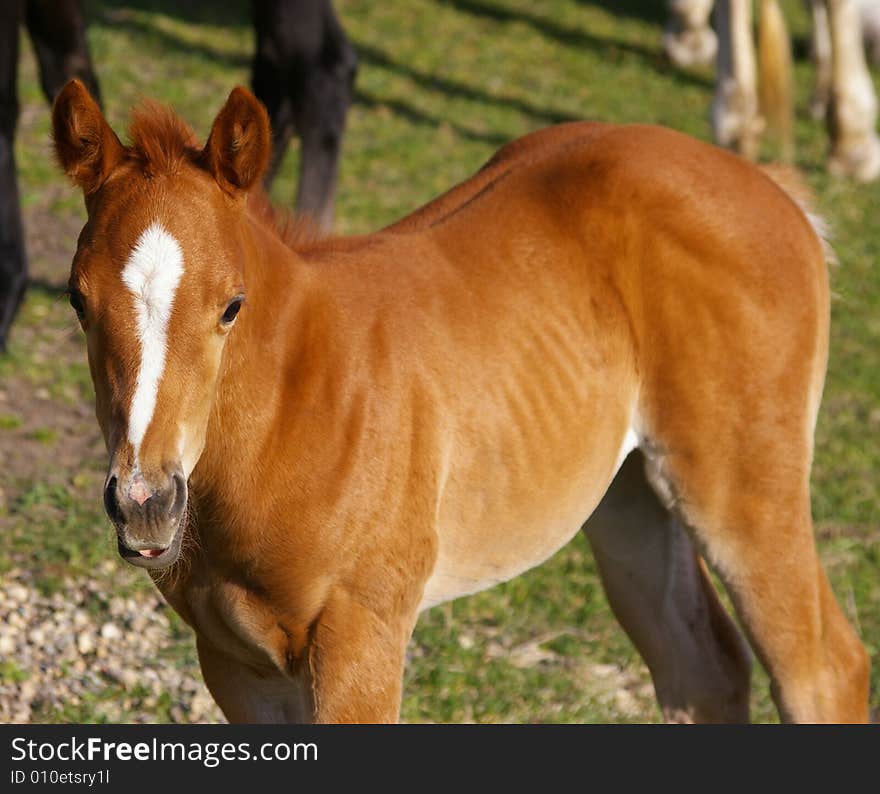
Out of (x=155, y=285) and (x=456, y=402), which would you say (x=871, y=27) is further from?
(x=155, y=285)

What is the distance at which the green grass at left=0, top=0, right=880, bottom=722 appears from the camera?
4367 millimetres

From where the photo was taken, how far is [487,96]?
9.11 m

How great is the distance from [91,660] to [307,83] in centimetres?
262

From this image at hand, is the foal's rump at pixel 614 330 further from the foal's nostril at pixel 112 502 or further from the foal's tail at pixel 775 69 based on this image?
the foal's tail at pixel 775 69

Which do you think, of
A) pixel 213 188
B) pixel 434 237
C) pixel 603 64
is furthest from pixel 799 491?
pixel 603 64

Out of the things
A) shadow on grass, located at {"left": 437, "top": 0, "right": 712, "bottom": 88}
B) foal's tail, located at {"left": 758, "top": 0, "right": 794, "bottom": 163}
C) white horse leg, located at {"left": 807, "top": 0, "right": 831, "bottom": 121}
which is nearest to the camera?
foal's tail, located at {"left": 758, "top": 0, "right": 794, "bottom": 163}

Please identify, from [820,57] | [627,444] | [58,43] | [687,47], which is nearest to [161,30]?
[58,43]

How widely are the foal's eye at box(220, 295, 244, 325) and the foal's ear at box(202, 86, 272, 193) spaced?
245mm

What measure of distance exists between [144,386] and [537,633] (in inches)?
97.2

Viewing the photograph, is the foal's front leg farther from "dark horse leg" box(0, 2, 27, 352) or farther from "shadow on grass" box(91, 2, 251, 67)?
"shadow on grass" box(91, 2, 251, 67)

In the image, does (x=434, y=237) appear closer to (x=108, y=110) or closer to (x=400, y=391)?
(x=400, y=391)

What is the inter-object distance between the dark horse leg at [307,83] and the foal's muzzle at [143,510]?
3422 millimetres

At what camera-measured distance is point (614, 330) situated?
3277mm

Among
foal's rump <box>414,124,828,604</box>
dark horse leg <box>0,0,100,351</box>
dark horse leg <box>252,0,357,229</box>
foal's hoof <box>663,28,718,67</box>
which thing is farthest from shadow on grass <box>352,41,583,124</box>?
foal's rump <box>414,124,828,604</box>
